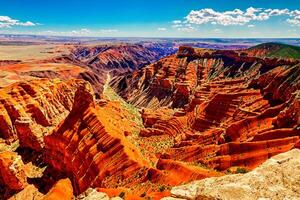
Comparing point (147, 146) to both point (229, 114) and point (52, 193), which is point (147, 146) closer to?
point (229, 114)

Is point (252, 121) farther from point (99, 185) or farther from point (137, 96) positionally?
point (137, 96)

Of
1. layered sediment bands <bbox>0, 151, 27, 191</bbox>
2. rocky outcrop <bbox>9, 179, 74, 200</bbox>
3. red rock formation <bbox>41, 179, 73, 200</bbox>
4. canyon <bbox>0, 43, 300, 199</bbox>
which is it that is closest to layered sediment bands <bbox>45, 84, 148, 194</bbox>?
canyon <bbox>0, 43, 300, 199</bbox>

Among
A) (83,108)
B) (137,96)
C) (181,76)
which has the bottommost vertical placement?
(137,96)

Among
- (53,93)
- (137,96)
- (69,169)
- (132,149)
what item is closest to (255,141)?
(132,149)

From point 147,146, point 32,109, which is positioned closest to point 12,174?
point 147,146

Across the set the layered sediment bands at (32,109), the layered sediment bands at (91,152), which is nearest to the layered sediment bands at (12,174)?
the layered sediment bands at (91,152)

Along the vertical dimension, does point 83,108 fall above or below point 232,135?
above

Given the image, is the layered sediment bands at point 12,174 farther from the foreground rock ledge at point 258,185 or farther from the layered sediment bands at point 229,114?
the foreground rock ledge at point 258,185

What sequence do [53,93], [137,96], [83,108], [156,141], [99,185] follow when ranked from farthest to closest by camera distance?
[137,96] → [53,93] → [156,141] → [83,108] → [99,185]

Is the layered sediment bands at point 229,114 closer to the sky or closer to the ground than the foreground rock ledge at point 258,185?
closer to the ground
